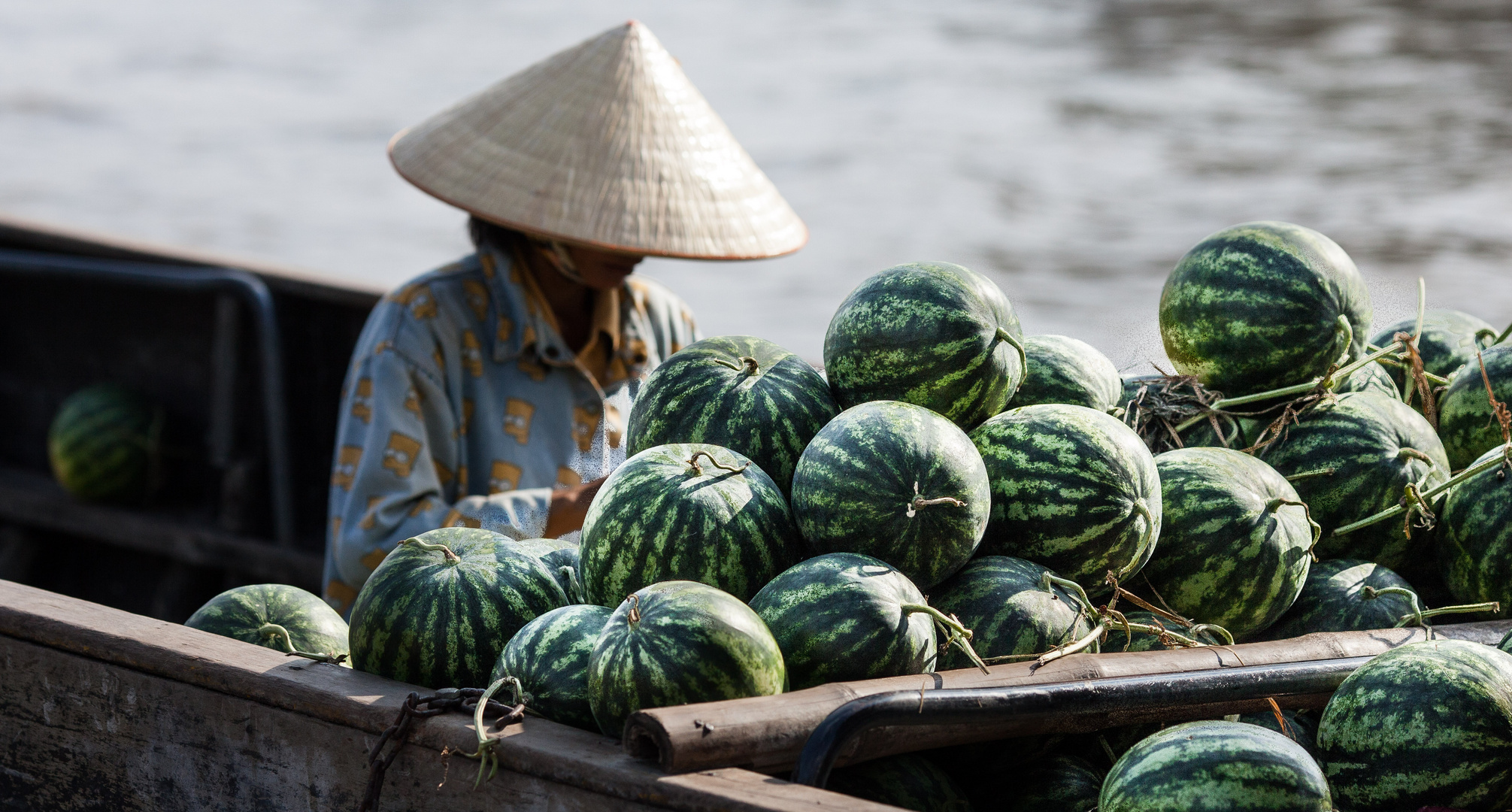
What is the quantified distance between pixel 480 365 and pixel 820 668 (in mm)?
2083

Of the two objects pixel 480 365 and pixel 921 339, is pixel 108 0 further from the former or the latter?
pixel 921 339

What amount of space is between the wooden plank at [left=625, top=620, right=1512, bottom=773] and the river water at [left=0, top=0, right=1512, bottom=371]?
5.69 m

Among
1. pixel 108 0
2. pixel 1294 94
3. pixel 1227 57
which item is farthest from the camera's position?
pixel 108 0

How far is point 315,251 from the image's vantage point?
32.1ft

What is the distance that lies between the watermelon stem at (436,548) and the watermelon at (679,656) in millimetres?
309

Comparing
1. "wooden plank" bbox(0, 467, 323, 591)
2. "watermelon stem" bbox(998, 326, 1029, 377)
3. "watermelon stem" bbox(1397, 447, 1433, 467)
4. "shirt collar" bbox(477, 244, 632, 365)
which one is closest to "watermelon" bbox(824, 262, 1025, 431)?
"watermelon stem" bbox(998, 326, 1029, 377)

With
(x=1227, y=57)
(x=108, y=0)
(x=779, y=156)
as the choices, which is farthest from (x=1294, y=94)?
(x=108, y=0)

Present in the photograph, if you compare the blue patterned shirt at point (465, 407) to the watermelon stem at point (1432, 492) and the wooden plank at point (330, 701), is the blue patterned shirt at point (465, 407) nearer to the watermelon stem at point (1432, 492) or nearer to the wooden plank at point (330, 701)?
the wooden plank at point (330, 701)

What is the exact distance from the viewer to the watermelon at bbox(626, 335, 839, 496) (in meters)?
1.55

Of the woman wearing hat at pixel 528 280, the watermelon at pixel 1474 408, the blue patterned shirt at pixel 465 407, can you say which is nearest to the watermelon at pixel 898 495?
the watermelon at pixel 1474 408

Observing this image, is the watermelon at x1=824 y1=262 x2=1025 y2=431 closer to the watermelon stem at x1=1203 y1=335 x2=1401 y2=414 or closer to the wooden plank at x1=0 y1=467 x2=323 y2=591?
the watermelon stem at x1=1203 y1=335 x2=1401 y2=414

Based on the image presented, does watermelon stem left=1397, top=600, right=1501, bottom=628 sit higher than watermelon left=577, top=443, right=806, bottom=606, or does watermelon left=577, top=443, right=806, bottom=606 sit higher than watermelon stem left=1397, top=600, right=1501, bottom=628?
watermelon left=577, top=443, right=806, bottom=606

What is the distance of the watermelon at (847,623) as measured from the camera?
1250 millimetres

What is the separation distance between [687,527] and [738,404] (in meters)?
0.27
